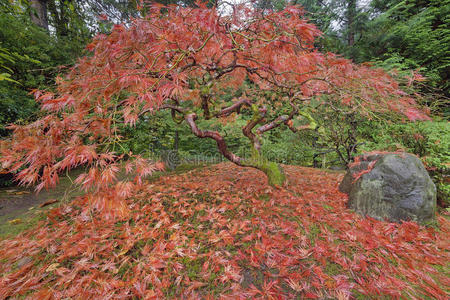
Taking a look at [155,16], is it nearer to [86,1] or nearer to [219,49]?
[219,49]

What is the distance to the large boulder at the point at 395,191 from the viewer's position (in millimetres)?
1998

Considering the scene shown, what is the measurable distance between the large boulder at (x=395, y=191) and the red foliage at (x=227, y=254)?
0.47ft

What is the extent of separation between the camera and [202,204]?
2.33m

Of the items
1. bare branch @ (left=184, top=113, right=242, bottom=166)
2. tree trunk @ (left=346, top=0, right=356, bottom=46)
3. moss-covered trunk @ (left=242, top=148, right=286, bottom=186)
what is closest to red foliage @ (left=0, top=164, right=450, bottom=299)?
moss-covered trunk @ (left=242, top=148, right=286, bottom=186)

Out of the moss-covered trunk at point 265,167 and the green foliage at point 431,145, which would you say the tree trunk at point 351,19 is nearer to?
the green foliage at point 431,145

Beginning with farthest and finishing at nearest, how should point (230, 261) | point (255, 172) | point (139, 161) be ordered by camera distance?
point (255, 172), point (230, 261), point (139, 161)

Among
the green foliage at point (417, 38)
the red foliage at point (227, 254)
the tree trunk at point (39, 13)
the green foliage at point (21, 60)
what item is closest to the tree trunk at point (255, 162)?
the red foliage at point (227, 254)

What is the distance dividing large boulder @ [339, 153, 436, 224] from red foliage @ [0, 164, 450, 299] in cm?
14

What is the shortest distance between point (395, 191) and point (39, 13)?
9.40 m

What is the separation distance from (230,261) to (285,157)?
4710mm

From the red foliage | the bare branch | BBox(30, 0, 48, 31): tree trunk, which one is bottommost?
the red foliage

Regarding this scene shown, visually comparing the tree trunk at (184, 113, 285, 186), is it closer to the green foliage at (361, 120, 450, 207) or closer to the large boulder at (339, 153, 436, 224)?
the large boulder at (339, 153, 436, 224)

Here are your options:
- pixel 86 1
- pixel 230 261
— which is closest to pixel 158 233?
pixel 230 261

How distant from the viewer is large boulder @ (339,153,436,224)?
1998 mm
